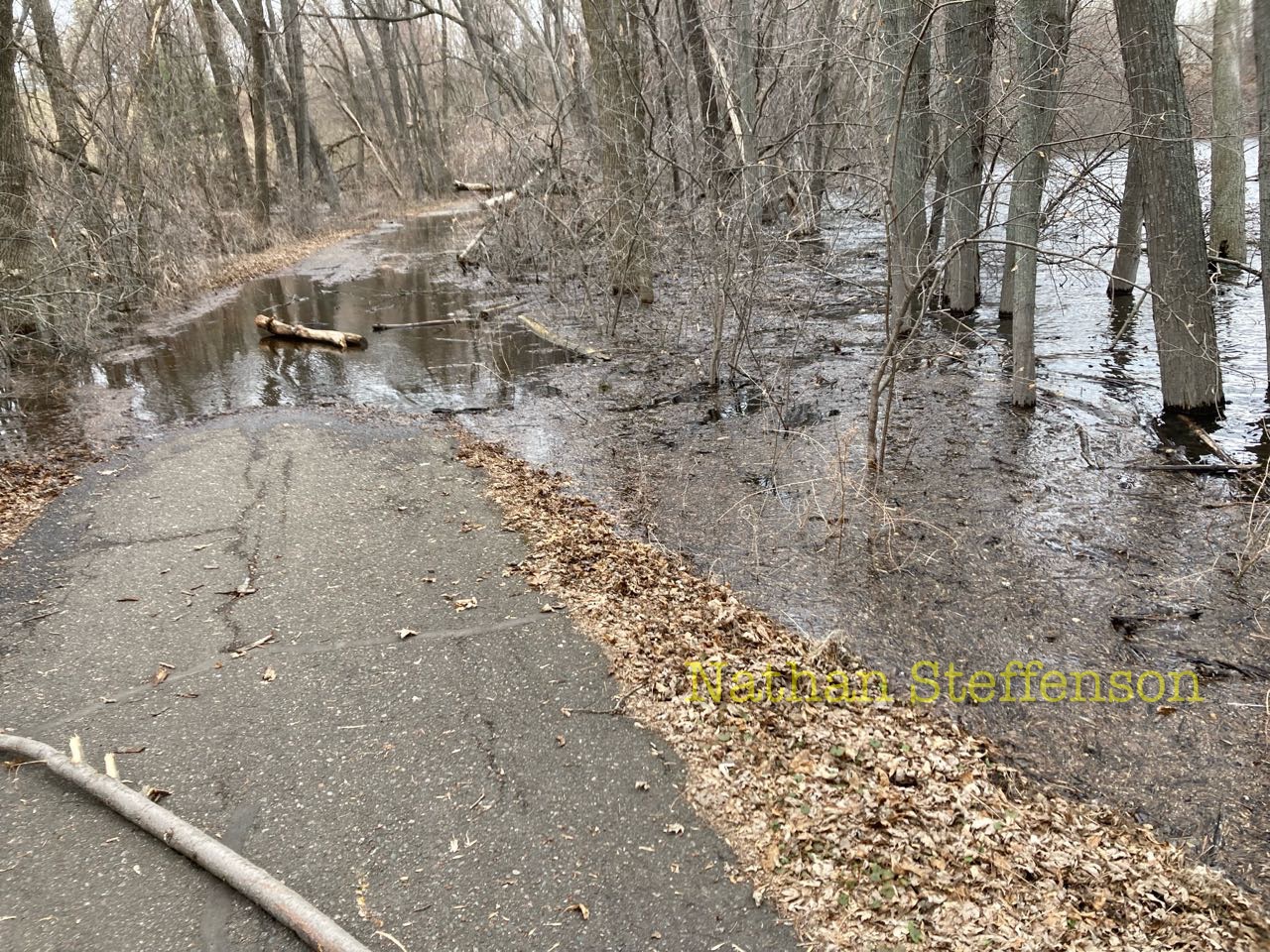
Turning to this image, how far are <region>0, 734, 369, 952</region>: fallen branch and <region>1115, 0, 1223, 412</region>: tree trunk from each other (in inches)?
268

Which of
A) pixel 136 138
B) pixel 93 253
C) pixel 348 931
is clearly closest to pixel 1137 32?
pixel 348 931

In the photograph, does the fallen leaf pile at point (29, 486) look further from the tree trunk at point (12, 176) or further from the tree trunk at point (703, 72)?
the tree trunk at point (703, 72)

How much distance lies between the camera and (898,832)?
3127 mm

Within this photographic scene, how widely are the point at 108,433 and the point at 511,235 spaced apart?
8.96m

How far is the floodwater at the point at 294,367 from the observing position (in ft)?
30.5

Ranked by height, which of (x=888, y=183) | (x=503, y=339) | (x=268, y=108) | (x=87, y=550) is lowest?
(x=87, y=550)

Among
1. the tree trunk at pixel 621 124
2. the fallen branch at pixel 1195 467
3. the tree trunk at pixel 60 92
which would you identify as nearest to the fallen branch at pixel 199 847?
the fallen branch at pixel 1195 467

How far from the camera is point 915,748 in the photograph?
361cm

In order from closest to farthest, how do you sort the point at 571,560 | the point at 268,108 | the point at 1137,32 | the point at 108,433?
the point at 571,560
the point at 1137,32
the point at 108,433
the point at 268,108

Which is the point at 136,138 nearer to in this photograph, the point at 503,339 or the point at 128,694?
the point at 503,339

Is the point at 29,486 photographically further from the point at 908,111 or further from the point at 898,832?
the point at 908,111

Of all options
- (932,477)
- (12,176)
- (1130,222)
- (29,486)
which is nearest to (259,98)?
(12,176)

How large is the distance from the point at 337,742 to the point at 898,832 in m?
2.46

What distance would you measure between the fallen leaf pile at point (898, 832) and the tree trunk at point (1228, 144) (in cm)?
1105
